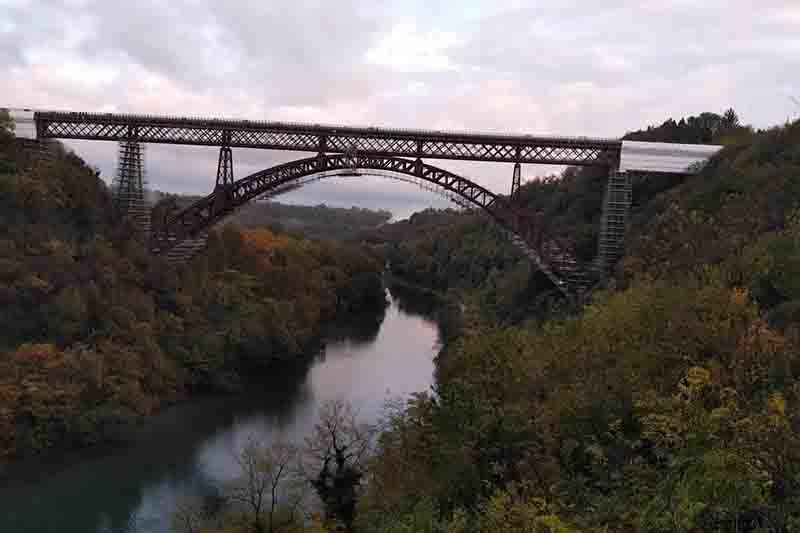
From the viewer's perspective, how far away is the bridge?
2169 centimetres

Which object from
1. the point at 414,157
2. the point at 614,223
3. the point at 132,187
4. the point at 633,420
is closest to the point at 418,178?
the point at 414,157

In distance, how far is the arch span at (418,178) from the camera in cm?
2208

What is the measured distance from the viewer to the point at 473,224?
59.8 meters

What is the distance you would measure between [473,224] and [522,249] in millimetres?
37466

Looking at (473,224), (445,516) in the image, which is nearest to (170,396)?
(445,516)

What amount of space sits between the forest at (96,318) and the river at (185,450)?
87cm

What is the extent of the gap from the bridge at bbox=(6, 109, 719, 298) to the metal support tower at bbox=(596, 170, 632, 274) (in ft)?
0.11

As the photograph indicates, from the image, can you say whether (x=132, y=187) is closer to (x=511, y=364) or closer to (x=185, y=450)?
(x=185, y=450)

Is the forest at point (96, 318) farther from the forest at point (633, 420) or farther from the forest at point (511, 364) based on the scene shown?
the forest at point (633, 420)

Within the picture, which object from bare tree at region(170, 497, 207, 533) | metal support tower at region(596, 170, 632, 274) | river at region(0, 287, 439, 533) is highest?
metal support tower at region(596, 170, 632, 274)

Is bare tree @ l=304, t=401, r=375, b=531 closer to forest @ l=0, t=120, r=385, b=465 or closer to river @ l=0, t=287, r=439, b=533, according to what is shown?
river @ l=0, t=287, r=439, b=533

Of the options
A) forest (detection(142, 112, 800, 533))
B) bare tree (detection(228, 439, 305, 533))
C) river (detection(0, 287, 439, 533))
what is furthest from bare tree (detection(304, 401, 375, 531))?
river (detection(0, 287, 439, 533))

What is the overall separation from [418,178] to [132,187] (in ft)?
37.7

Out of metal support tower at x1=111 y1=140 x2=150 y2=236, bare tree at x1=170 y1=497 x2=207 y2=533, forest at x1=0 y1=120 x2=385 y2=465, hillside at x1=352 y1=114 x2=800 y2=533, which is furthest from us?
metal support tower at x1=111 y1=140 x2=150 y2=236
